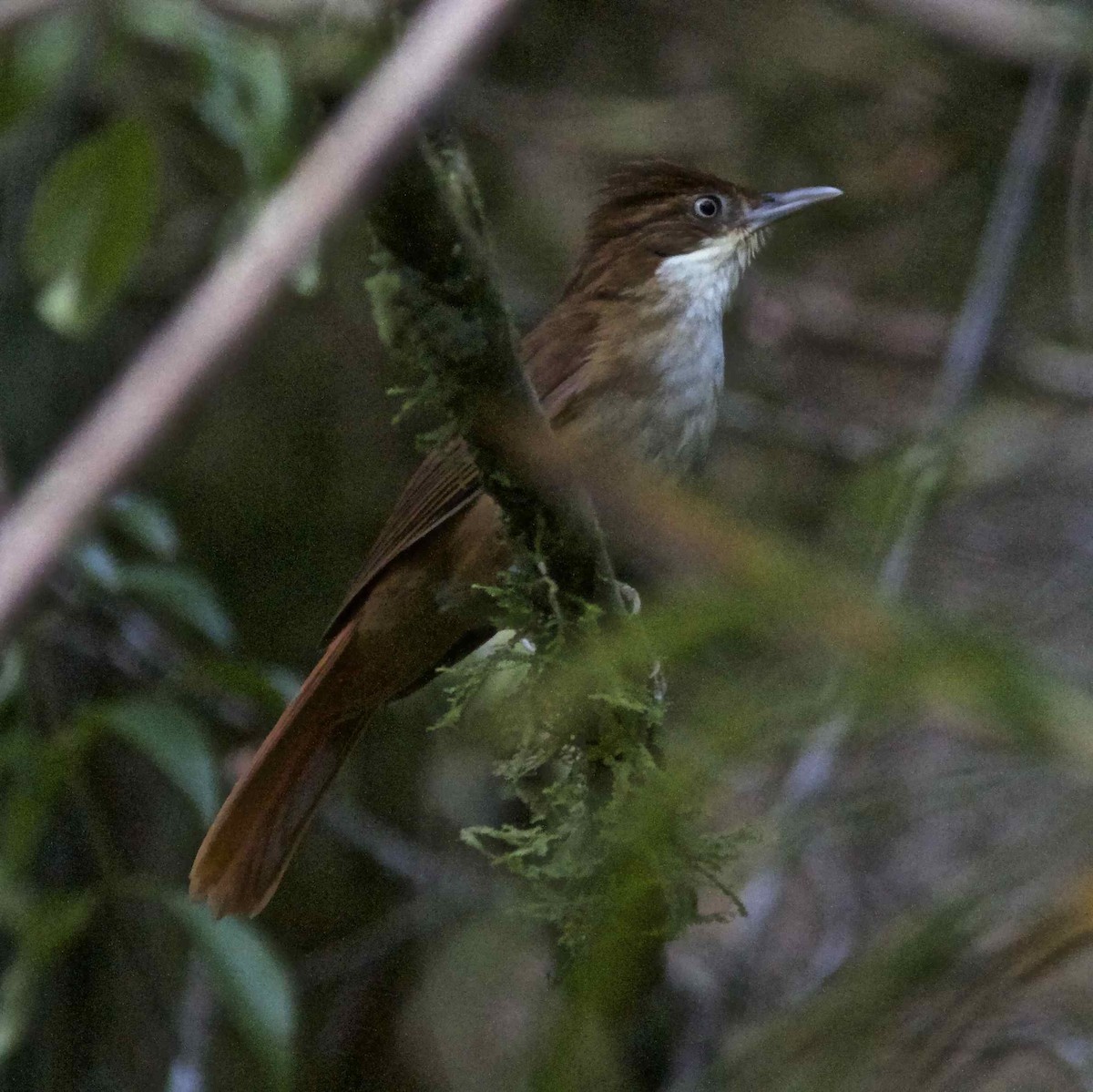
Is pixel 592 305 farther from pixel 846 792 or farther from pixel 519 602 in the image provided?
pixel 846 792

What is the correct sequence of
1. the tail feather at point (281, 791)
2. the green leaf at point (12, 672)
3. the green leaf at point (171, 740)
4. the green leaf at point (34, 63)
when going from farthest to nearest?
the tail feather at point (281, 791)
the green leaf at point (12, 672)
the green leaf at point (171, 740)
the green leaf at point (34, 63)

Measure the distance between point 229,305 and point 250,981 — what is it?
2311 millimetres

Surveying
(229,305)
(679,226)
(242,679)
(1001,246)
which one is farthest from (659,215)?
(229,305)

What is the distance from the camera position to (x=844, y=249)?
593cm

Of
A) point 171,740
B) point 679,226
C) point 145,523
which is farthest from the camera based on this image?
point 679,226

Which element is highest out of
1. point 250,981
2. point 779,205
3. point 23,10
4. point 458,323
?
point 23,10

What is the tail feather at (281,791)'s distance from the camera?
3.33 meters

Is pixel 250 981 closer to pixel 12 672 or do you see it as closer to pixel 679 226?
pixel 12 672

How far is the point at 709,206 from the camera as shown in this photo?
418cm

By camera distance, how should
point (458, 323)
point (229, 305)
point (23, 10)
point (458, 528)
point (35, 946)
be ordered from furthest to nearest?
point (458, 528) → point (35, 946) → point (458, 323) → point (23, 10) → point (229, 305)

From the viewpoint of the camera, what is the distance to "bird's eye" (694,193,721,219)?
417 cm

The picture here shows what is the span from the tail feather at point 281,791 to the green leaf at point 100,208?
163 centimetres

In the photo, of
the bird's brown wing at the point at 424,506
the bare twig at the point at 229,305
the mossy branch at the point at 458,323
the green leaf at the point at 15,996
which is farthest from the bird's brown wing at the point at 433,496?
the bare twig at the point at 229,305

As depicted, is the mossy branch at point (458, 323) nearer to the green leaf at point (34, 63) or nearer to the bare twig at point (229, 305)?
the green leaf at point (34, 63)
